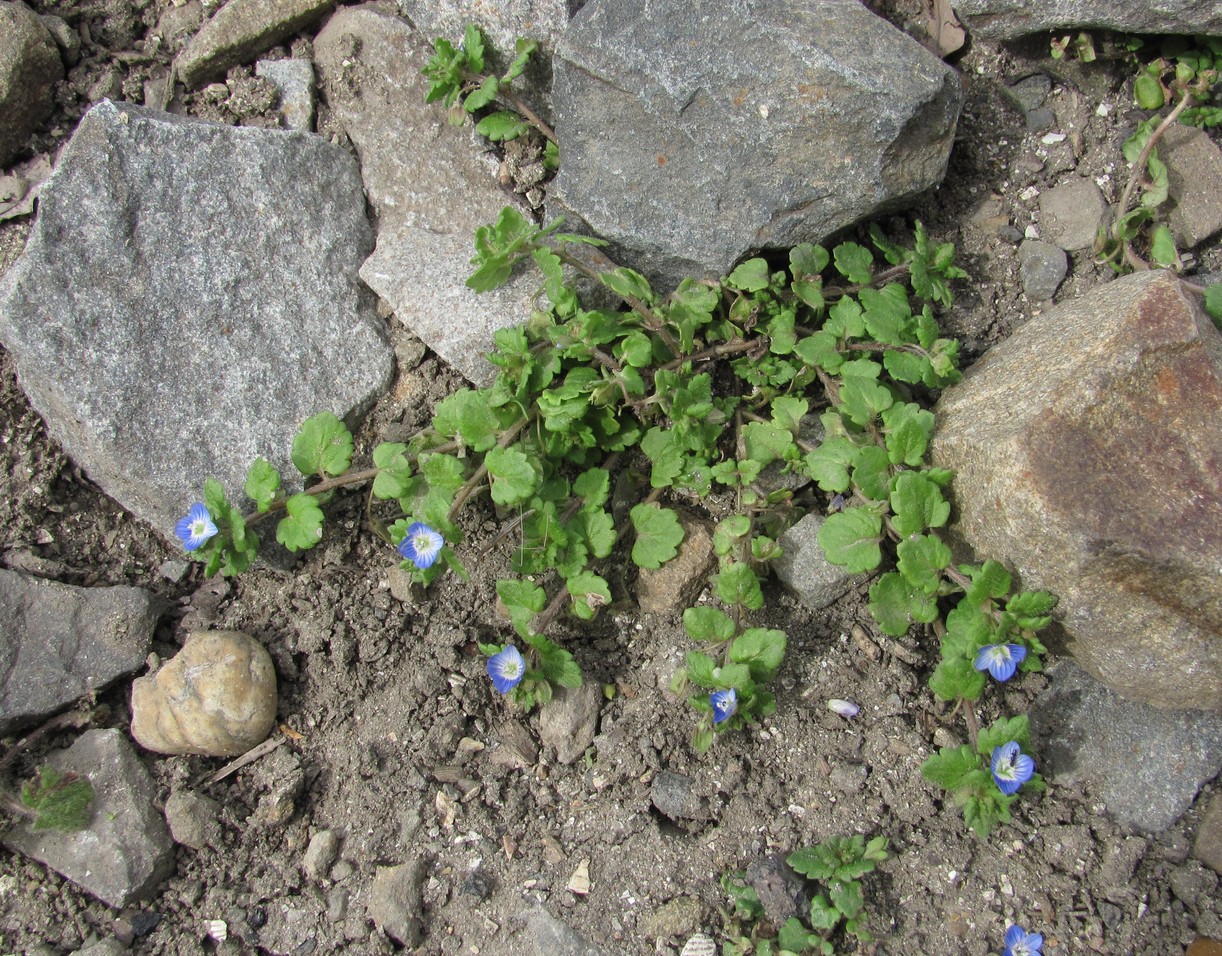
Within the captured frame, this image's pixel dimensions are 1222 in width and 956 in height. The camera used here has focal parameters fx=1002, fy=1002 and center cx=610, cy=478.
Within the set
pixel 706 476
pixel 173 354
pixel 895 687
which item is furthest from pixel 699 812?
pixel 173 354

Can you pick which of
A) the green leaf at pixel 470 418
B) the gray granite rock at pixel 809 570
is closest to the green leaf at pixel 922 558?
the gray granite rock at pixel 809 570

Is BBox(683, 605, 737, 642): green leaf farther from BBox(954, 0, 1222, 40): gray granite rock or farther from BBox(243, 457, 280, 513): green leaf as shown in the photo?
BBox(954, 0, 1222, 40): gray granite rock

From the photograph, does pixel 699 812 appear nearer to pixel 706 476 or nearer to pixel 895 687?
pixel 895 687

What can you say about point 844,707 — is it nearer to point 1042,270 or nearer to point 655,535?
point 655,535

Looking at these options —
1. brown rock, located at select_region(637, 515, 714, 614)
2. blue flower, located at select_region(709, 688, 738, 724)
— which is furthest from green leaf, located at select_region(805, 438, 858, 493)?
blue flower, located at select_region(709, 688, 738, 724)

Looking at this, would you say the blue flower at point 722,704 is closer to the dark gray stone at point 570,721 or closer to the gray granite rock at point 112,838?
the dark gray stone at point 570,721

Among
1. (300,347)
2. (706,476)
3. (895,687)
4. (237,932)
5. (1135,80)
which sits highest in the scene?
(1135,80)
